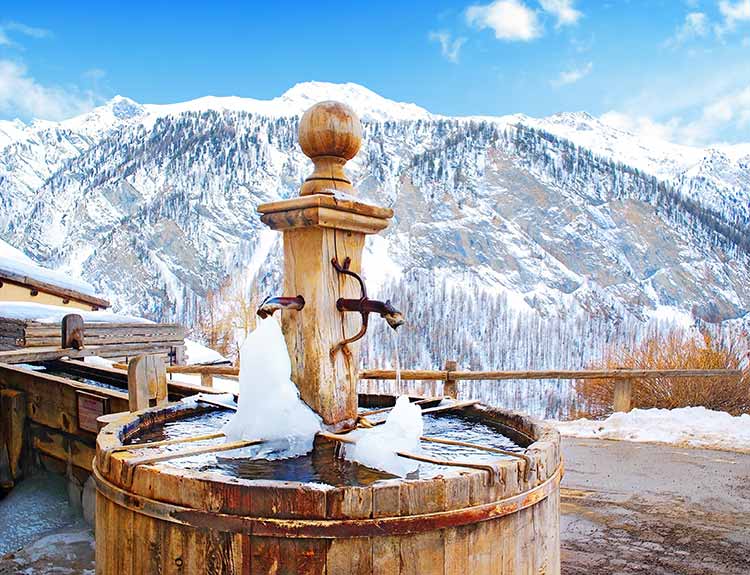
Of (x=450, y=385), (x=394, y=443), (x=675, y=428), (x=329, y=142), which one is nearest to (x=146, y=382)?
(x=329, y=142)

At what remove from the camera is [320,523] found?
5.34 feet

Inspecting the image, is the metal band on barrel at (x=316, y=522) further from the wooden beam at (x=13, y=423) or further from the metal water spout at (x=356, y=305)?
the wooden beam at (x=13, y=423)

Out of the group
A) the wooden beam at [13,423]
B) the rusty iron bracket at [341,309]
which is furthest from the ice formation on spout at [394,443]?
the wooden beam at [13,423]

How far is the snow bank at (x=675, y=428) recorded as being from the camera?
734cm

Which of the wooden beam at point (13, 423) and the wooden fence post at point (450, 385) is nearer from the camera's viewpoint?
the wooden beam at point (13, 423)

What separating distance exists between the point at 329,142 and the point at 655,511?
4.02 metres

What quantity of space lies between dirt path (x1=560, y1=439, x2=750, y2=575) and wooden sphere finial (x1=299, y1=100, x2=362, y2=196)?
2755 millimetres

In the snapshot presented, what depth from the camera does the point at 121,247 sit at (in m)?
95.8

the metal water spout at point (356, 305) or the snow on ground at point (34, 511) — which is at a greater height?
the metal water spout at point (356, 305)

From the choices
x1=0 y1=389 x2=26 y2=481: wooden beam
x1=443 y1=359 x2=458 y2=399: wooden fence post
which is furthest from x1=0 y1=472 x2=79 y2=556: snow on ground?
x1=443 y1=359 x2=458 y2=399: wooden fence post

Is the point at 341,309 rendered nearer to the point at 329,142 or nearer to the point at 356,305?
the point at 356,305

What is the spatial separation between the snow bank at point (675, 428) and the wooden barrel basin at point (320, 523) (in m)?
6.36

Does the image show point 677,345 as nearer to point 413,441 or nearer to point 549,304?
point 413,441

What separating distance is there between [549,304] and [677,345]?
8578 centimetres
